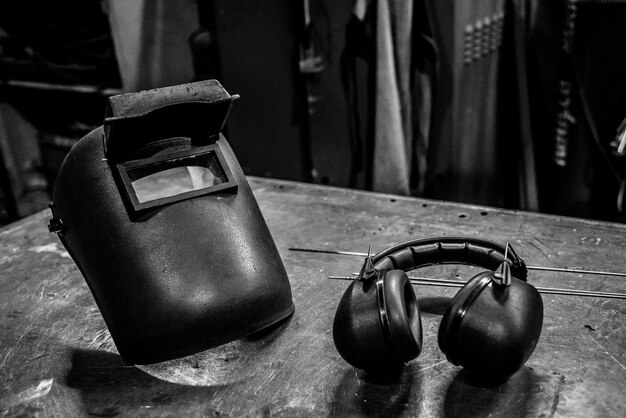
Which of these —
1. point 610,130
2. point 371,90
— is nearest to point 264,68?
point 371,90

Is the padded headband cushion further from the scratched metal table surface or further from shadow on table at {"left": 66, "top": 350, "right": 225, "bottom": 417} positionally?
shadow on table at {"left": 66, "top": 350, "right": 225, "bottom": 417}

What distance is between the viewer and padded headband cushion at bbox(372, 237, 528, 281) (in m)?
0.73

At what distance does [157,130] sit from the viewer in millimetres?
743

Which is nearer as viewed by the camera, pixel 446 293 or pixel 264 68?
pixel 446 293

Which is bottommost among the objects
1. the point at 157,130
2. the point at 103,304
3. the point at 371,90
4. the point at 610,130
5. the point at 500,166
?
the point at 500,166

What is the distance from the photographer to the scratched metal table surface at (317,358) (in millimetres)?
639

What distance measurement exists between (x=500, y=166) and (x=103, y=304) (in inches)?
47.6

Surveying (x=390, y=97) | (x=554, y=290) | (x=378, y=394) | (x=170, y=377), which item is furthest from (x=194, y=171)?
(x=390, y=97)

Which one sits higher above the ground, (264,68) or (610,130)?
(264,68)

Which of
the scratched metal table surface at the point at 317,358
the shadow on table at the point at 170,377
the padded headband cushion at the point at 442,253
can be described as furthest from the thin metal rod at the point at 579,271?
the shadow on table at the point at 170,377

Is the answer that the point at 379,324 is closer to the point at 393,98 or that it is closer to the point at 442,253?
the point at 442,253

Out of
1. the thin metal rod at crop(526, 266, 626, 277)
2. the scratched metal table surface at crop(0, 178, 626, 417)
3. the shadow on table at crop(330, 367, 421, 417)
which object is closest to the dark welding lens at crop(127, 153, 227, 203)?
the scratched metal table surface at crop(0, 178, 626, 417)

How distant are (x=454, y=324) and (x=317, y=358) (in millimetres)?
193

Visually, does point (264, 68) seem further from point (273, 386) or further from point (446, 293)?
point (273, 386)
